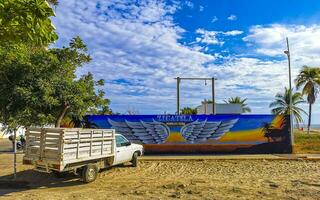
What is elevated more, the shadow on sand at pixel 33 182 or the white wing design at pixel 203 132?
the white wing design at pixel 203 132

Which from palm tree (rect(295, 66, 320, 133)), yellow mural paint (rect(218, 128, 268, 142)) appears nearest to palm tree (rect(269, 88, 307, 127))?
palm tree (rect(295, 66, 320, 133))

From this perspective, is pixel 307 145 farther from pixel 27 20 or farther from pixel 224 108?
pixel 27 20

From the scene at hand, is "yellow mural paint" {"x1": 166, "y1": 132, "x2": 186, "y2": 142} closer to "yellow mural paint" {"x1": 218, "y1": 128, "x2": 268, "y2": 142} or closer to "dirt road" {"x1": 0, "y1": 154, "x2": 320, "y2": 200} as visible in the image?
"yellow mural paint" {"x1": 218, "y1": 128, "x2": 268, "y2": 142}

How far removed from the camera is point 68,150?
46.0 ft

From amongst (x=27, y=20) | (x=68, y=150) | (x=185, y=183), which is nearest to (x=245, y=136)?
(x=185, y=183)

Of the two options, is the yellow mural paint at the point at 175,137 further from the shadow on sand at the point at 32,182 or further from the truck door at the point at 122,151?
the shadow on sand at the point at 32,182

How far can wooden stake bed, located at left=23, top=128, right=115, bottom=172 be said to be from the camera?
13.8 meters

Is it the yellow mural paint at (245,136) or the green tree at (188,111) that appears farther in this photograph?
the green tree at (188,111)

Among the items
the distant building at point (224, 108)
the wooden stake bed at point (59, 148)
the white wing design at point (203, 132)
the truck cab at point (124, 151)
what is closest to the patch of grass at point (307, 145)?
the white wing design at point (203, 132)

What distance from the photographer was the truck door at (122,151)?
58.5 ft

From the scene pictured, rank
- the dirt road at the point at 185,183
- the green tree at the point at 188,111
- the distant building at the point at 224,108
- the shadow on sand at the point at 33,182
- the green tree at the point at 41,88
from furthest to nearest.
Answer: the green tree at the point at 188,111
the distant building at the point at 224,108
the green tree at the point at 41,88
the shadow on sand at the point at 33,182
the dirt road at the point at 185,183

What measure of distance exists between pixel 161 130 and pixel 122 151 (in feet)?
28.4

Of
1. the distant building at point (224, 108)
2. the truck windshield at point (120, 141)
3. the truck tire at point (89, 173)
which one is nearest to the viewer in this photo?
the truck tire at point (89, 173)

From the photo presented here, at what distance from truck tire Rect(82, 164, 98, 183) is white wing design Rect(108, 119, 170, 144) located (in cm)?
1117
